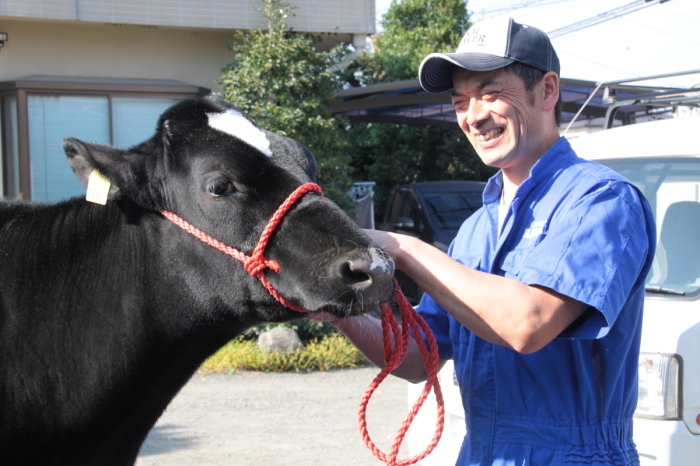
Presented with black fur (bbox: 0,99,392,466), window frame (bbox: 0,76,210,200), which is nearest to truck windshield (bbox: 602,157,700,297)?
black fur (bbox: 0,99,392,466)

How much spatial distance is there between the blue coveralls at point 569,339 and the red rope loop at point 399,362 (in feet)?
0.40

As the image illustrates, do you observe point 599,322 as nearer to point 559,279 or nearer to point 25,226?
point 559,279

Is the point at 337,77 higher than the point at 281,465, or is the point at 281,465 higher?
the point at 337,77

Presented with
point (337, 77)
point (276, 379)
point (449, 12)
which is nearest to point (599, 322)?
point (276, 379)

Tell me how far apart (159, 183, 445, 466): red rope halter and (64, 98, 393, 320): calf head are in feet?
0.07

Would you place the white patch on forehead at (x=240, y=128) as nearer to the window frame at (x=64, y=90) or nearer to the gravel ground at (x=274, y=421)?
the gravel ground at (x=274, y=421)

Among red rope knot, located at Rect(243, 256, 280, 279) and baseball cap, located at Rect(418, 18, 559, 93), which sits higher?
baseball cap, located at Rect(418, 18, 559, 93)

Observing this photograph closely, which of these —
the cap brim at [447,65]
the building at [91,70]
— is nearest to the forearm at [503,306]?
the cap brim at [447,65]

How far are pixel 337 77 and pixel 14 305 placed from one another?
8229 millimetres

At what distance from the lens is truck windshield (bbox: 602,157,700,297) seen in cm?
404

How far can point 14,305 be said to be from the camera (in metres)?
2.40

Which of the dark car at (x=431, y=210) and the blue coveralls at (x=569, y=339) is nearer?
the blue coveralls at (x=569, y=339)

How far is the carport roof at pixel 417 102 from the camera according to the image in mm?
11789

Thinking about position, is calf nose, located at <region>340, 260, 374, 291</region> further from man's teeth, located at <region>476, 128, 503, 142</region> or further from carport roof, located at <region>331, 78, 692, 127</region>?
carport roof, located at <region>331, 78, 692, 127</region>
